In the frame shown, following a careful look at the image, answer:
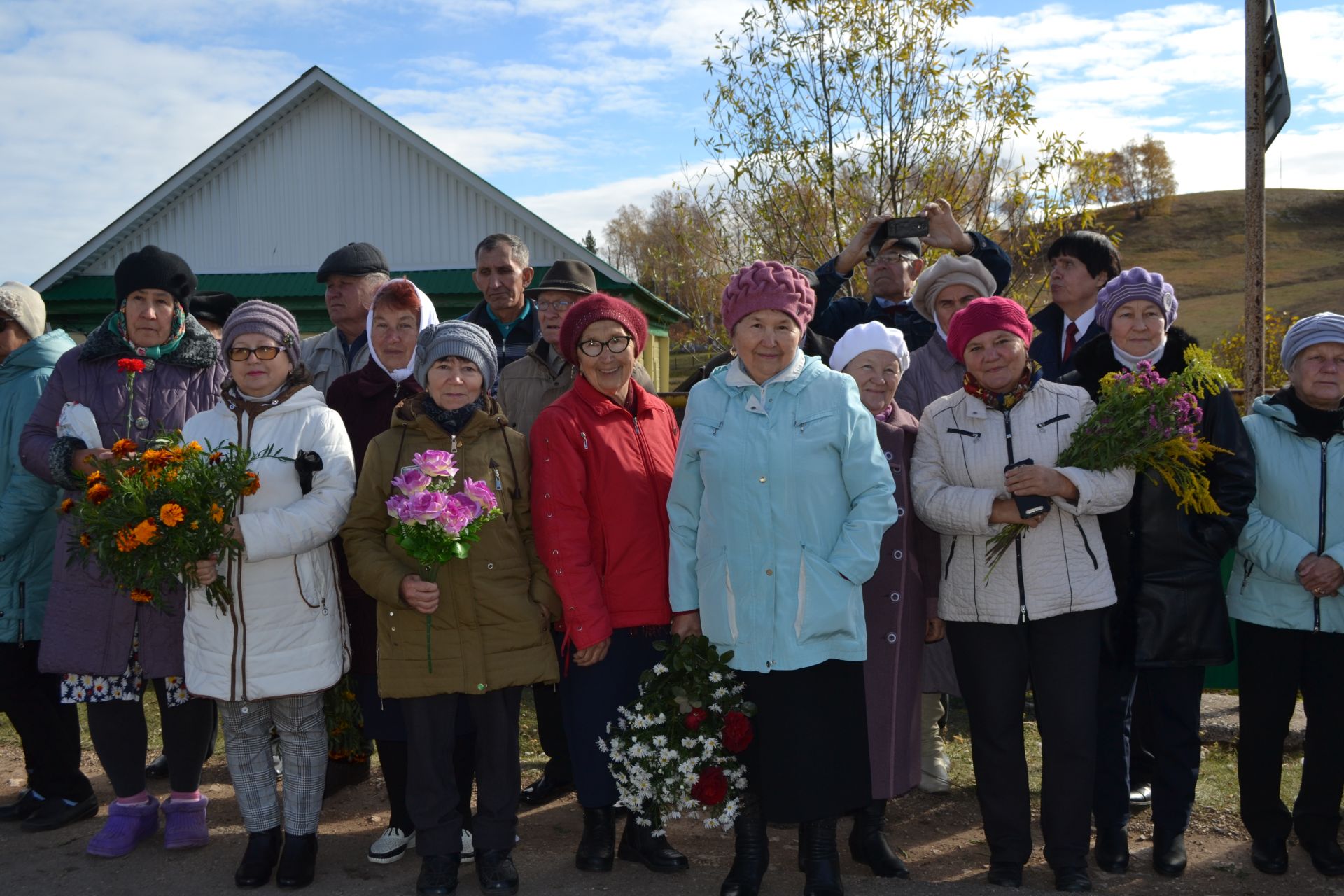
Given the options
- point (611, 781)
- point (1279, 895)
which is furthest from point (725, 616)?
Answer: point (1279, 895)

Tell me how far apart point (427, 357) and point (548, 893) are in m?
2.13

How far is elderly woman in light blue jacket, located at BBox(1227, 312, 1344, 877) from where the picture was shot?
13.0 feet

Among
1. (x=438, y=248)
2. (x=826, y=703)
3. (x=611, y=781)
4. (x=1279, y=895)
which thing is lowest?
(x=1279, y=895)

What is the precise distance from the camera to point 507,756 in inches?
156

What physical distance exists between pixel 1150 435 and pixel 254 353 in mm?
3416

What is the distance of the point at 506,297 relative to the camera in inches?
234

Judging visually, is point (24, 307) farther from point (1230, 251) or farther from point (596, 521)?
point (1230, 251)

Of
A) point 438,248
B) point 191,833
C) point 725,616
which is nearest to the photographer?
point 725,616

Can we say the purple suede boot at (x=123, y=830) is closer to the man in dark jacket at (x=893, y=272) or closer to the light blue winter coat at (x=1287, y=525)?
the man in dark jacket at (x=893, y=272)

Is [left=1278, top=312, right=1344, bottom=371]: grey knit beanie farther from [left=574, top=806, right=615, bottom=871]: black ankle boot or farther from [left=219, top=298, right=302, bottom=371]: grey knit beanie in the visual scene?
[left=219, top=298, right=302, bottom=371]: grey knit beanie

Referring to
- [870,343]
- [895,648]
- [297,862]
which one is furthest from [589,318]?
[297,862]

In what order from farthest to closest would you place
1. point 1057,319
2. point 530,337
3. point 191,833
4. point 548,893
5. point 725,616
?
point 530,337 → point 1057,319 → point 191,833 → point 548,893 → point 725,616

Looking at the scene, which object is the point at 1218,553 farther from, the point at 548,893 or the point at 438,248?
the point at 438,248

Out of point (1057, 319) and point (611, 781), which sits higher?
point (1057, 319)
